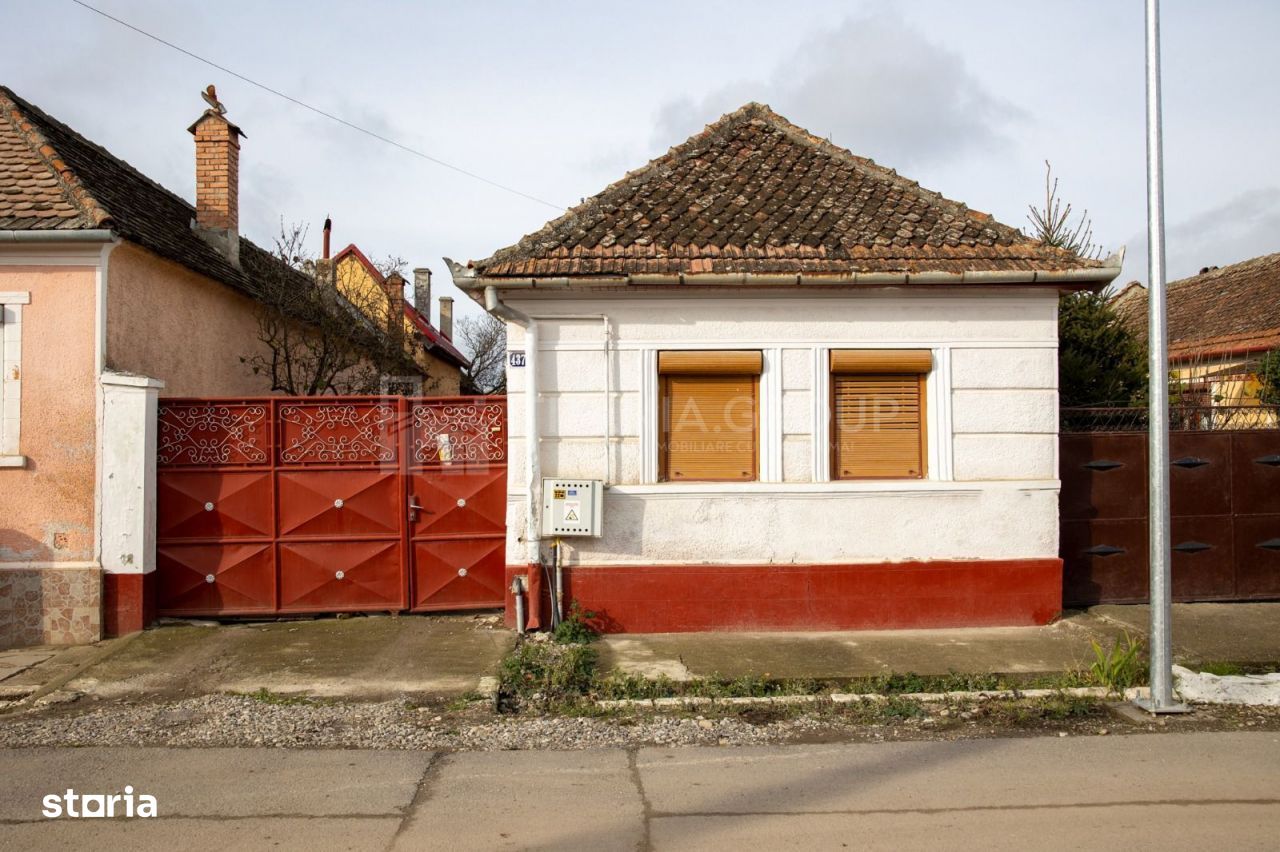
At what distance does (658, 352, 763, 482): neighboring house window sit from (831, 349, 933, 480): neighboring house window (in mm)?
785

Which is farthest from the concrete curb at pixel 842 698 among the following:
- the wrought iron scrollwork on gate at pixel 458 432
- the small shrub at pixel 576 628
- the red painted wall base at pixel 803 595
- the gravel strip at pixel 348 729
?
the wrought iron scrollwork on gate at pixel 458 432

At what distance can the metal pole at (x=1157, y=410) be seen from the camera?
20.1 ft

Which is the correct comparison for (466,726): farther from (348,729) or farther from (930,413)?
(930,413)

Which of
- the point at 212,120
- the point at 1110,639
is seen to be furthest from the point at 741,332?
the point at 212,120

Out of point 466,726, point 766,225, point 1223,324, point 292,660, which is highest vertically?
point 1223,324

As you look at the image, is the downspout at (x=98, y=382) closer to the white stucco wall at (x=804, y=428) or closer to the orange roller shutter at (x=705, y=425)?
the white stucco wall at (x=804, y=428)

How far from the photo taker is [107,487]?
26.8ft

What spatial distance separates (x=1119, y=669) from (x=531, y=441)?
4977 mm

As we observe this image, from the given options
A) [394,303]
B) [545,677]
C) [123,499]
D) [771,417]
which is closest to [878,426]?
[771,417]

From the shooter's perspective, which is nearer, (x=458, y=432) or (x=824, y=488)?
(x=824, y=488)

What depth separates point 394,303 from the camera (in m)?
17.5

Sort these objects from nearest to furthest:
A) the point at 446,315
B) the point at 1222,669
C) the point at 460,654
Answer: the point at 1222,669 → the point at 460,654 → the point at 446,315

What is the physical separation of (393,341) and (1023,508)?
37.3 feet

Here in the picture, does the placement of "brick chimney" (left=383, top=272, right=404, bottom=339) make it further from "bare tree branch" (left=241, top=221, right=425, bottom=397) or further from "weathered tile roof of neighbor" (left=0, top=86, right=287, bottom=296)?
"weathered tile roof of neighbor" (left=0, top=86, right=287, bottom=296)
